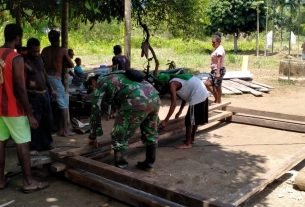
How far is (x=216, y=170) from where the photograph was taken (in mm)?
5598

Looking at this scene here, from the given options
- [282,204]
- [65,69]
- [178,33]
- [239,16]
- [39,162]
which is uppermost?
[239,16]

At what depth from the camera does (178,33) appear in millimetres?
14375

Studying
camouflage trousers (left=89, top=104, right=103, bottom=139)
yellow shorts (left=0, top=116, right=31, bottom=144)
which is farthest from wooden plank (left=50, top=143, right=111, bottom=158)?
yellow shorts (left=0, top=116, right=31, bottom=144)

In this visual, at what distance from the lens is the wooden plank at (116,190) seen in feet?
13.6

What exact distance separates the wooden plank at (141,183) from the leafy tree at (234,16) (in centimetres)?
2771

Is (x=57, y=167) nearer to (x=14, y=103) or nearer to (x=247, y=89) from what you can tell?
(x=14, y=103)

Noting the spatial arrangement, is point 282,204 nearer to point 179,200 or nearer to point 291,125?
point 179,200

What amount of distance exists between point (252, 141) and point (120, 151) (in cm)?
292

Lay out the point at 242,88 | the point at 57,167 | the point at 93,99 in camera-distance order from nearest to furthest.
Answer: the point at 93,99, the point at 57,167, the point at 242,88

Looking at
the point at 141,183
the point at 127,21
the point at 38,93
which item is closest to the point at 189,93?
the point at 127,21

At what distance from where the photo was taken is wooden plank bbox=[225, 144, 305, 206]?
422 centimetres

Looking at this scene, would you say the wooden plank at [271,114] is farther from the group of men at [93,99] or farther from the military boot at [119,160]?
the military boot at [119,160]

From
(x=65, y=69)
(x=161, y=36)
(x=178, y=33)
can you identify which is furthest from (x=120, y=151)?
(x=161, y=36)

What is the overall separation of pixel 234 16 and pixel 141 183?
29.3 m
